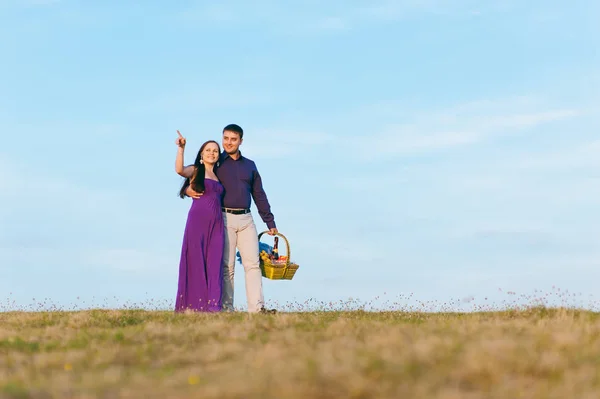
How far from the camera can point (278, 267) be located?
1362 centimetres

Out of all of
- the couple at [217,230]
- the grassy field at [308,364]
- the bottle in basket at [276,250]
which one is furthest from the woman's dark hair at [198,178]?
the grassy field at [308,364]

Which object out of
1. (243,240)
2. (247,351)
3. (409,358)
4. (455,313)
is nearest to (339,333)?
(247,351)

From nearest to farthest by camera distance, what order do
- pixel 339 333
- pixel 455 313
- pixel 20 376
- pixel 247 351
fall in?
pixel 20 376, pixel 247 351, pixel 339 333, pixel 455 313

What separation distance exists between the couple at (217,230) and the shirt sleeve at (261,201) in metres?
0.09

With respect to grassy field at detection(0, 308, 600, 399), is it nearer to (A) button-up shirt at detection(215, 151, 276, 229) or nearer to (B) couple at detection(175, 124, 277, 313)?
(B) couple at detection(175, 124, 277, 313)

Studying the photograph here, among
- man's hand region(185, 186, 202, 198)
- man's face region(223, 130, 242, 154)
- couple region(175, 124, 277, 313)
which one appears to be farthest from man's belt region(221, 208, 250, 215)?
man's face region(223, 130, 242, 154)

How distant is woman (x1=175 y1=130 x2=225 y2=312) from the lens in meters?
12.9

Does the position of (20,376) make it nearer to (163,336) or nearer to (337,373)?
(163,336)

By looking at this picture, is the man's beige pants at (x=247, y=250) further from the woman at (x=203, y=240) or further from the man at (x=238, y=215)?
the woman at (x=203, y=240)

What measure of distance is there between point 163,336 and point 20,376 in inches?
86.9

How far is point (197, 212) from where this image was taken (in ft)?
42.5

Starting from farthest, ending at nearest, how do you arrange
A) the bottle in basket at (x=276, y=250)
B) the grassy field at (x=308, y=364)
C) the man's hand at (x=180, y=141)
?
the bottle in basket at (x=276, y=250) → the man's hand at (x=180, y=141) → the grassy field at (x=308, y=364)

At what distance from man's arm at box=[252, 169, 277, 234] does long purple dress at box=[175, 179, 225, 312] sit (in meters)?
0.73

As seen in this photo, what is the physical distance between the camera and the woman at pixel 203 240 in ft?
42.2
